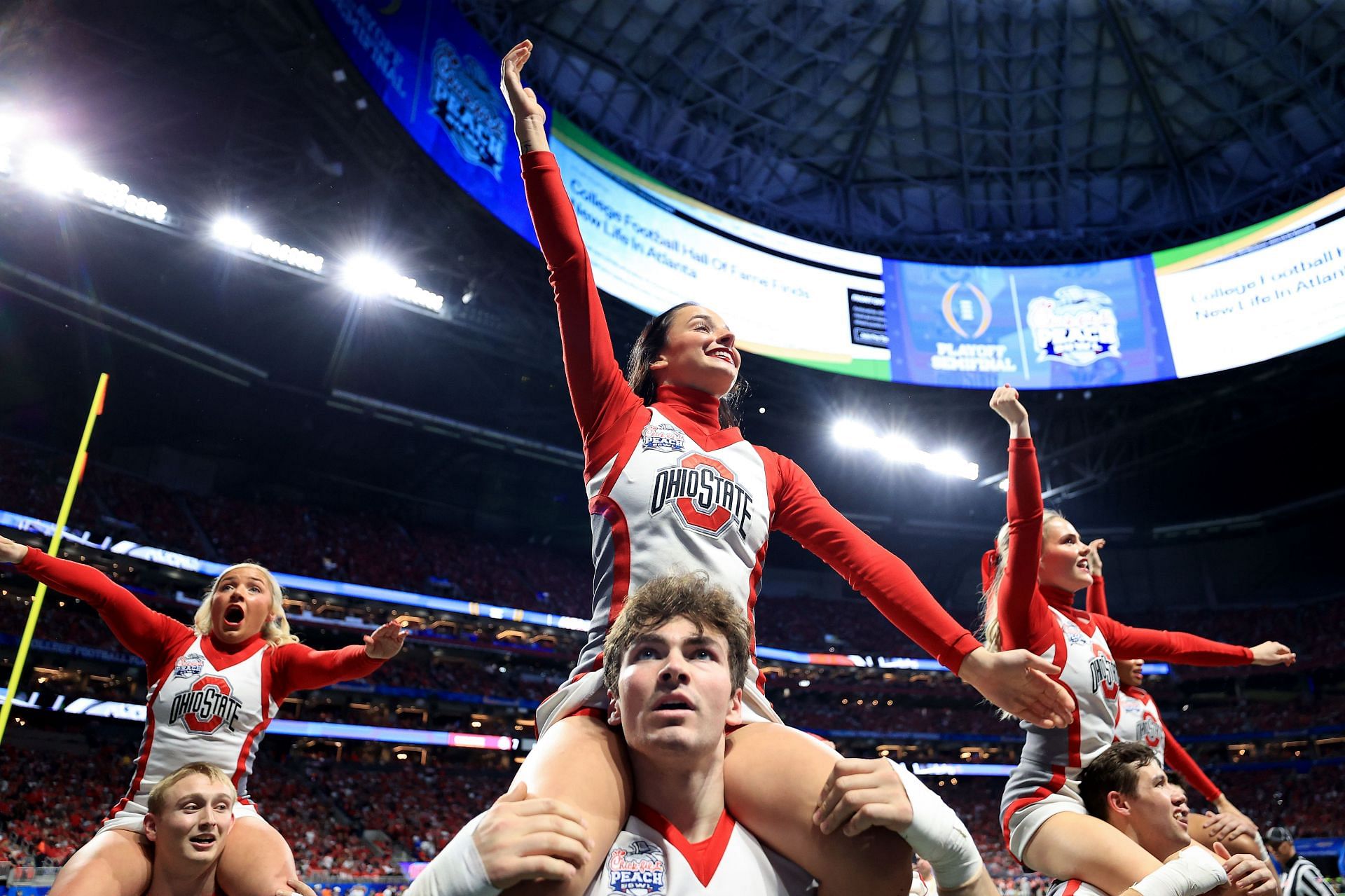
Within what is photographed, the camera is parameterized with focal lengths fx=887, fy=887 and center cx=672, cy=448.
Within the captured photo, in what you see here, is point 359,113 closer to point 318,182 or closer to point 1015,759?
point 318,182

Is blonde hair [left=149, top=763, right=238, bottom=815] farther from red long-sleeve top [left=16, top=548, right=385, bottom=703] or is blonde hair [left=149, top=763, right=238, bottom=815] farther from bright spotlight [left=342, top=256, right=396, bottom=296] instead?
bright spotlight [left=342, top=256, right=396, bottom=296]

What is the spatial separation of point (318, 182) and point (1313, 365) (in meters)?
23.8

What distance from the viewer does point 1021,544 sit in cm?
423

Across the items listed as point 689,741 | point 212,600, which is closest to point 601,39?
point 212,600

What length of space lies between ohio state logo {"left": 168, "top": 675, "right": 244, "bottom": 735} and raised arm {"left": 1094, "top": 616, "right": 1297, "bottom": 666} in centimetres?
471

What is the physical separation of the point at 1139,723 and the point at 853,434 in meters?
21.5

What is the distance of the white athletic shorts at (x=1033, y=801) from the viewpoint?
13.7ft

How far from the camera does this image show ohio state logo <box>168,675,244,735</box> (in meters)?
4.26

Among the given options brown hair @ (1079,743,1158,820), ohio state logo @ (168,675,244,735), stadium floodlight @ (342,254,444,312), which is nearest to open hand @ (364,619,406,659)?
ohio state logo @ (168,675,244,735)

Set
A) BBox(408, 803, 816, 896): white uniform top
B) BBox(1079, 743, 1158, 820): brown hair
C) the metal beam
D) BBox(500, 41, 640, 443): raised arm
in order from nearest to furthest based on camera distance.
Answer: BBox(408, 803, 816, 896): white uniform top < BBox(500, 41, 640, 443): raised arm < BBox(1079, 743, 1158, 820): brown hair < the metal beam

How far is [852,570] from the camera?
320 centimetres

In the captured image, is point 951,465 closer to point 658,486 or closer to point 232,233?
point 232,233

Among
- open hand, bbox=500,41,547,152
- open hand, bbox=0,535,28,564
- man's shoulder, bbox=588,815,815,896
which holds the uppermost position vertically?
open hand, bbox=500,41,547,152

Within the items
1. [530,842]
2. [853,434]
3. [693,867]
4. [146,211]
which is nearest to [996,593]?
[693,867]
